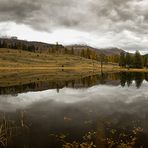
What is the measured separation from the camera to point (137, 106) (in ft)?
122

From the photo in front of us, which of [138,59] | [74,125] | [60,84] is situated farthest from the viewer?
[138,59]

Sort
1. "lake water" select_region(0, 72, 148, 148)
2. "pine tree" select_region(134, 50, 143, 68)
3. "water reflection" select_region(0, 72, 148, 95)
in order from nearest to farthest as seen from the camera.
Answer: "lake water" select_region(0, 72, 148, 148) < "water reflection" select_region(0, 72, 148, 95) < "pine tree" select_region(134, 50, 143, 68)

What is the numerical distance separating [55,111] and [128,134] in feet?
40.2

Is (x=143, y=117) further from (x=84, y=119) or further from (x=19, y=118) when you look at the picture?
(x=19, y=118)

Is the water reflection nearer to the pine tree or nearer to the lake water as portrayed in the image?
the lake water

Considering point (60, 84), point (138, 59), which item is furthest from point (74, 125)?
point (138, 59)

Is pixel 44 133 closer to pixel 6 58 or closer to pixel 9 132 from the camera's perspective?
pixel 9 132

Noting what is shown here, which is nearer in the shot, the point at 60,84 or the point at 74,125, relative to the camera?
the point at 74,125

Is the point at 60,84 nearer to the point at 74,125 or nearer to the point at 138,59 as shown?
the point at 74,125

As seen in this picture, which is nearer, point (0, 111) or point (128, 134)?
point (128, 134)

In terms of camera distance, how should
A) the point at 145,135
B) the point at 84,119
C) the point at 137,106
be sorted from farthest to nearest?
the point at 137,106 < the point at 84,119 < the point at 145,135

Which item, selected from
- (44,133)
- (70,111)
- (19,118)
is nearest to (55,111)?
(70,111)

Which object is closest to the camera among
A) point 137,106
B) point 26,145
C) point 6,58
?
point 26,145

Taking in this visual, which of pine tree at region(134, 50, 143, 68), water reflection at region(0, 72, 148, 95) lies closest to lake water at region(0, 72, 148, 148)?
water reflection at region(0, 72, 148, 95)
